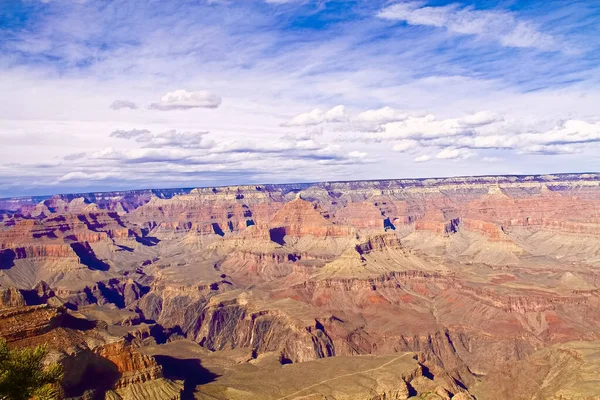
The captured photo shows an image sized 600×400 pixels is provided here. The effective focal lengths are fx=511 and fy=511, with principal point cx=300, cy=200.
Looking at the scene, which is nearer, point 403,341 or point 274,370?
point 274,370

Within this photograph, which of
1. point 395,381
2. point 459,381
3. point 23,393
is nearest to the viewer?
point 23,393

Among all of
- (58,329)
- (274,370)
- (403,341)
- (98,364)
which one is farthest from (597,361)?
(58,329)

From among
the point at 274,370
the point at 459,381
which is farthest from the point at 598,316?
the point at 274,370

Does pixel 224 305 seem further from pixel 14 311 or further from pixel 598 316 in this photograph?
pixel 598 316

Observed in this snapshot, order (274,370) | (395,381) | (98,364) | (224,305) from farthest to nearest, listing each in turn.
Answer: (224,305), (274,370), (395,381), (98,364)

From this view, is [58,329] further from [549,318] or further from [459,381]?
[549,318]

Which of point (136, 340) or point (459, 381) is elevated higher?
point (136, 340)

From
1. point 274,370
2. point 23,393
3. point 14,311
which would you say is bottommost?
point 274,370
